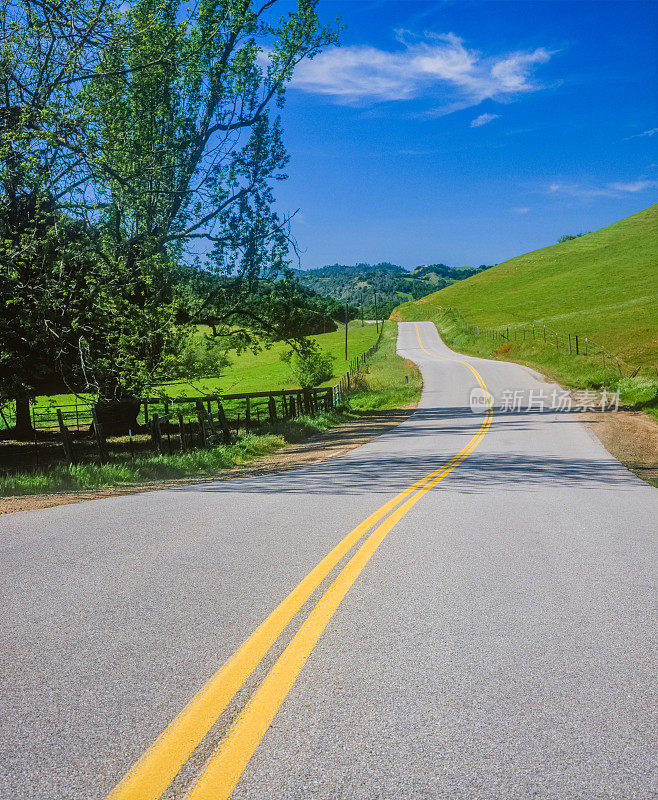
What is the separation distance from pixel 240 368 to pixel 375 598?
3080 inches

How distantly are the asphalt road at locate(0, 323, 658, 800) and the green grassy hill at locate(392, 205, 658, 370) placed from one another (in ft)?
122

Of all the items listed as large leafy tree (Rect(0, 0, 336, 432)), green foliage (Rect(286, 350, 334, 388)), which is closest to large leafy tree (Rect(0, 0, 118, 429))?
large leafy tree (Rect(0, 0, 336, 432))

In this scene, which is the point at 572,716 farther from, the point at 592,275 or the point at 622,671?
the point at 592,275

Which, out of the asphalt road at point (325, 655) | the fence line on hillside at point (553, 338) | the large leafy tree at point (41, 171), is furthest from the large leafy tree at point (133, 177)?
the fence line on hillside at point (553, 338)

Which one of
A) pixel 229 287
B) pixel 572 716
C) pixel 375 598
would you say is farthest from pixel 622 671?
pixel 229 287

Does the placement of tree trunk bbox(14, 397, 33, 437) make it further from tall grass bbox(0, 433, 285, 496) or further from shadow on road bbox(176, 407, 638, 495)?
shadow on road bbox(176, 407, 638, 495)

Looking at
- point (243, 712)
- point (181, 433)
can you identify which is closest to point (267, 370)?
point (181, 433)

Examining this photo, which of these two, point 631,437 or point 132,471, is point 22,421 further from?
point 631,437

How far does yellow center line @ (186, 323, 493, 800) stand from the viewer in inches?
92.3

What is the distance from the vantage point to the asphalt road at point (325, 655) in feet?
7.91

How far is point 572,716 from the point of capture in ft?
9.23

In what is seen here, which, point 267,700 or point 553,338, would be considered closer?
point 267,700

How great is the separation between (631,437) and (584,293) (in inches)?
2907

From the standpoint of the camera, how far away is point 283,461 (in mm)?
15969
